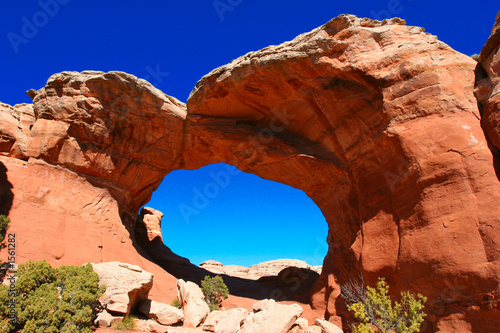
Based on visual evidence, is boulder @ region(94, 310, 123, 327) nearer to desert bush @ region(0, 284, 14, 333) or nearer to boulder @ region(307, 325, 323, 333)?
desert bush @ region(0, 284, 14, 333)

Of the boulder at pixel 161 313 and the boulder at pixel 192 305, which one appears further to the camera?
the boulder at pixel 192 305

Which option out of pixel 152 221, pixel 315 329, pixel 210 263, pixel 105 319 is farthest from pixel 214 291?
pixel 210 263

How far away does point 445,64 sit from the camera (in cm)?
1193

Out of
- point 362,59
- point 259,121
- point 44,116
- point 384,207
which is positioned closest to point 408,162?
point 384,207

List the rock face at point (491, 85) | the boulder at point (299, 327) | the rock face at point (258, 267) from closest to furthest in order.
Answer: the rock face at point (491, 85) < the boulder at point (299, 327) < the rock face at point (258, 267)

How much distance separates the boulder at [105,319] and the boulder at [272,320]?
4381 mm

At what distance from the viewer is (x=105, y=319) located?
11391mm

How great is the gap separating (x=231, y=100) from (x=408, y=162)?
9.95 meters

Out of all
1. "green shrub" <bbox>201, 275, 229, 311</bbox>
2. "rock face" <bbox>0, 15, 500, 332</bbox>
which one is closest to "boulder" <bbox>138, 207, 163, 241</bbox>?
"rock face" <bbox>0, 15, 500, 332</bbox>

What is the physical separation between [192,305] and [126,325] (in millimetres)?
3079

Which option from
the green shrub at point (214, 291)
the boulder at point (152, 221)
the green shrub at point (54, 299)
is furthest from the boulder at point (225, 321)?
the boulder at point (152, 221)

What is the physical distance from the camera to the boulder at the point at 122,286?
1212 centimetres

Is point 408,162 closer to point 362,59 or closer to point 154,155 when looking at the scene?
point 362,59

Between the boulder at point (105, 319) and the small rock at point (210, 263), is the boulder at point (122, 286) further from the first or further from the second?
the small rock at point (210, 263)
